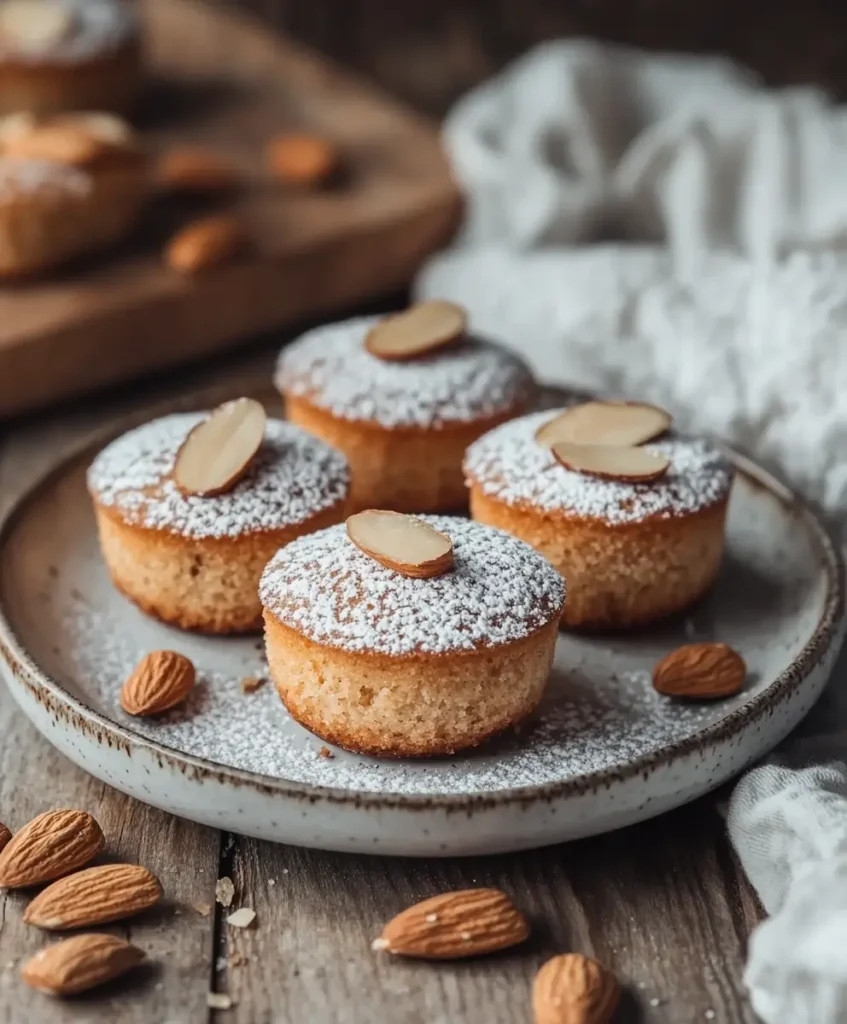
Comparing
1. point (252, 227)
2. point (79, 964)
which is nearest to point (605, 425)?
point (79, 964)

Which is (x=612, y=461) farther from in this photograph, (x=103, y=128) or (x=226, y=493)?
(x=103, y=128)

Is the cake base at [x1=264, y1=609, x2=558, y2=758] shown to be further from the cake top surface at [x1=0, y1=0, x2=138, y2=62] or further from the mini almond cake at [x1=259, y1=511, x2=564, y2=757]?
the cake top surface at [x1=0, y1=0, x2=138, y2=62]

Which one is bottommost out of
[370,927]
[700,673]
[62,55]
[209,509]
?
[370,927]

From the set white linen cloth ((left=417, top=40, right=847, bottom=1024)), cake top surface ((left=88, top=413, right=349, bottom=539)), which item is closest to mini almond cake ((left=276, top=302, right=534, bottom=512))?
cake top surface ((left=88, top=413, right=349, bottom=539))

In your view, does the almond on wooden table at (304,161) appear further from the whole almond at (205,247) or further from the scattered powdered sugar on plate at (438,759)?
the scattered powdered sugar on plate at (438,759)

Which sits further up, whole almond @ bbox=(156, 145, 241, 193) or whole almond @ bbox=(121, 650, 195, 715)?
whole almond @ bbox=(156, 145, 241, 193)

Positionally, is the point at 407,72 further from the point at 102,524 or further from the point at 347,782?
the point at 347,782
